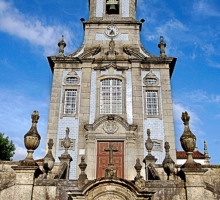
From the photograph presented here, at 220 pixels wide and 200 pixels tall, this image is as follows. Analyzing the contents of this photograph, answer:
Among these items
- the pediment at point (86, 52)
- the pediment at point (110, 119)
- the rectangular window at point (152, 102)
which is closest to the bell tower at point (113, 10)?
the pediment at point (86, 52)

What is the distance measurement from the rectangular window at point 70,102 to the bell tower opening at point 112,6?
6568 millimetres

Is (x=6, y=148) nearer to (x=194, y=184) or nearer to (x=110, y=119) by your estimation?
(x=110, y=119)

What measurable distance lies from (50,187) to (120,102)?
847cm

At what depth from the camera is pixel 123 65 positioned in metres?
15.9

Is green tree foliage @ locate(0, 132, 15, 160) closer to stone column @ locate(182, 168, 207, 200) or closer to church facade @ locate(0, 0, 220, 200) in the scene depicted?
church facade @ locate(0, 0, 220, 200)

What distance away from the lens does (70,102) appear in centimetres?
1502

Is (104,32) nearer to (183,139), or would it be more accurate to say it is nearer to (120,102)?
(120,102)

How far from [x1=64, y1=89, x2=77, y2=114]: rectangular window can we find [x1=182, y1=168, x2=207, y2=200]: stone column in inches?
343

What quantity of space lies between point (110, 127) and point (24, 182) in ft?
24.5

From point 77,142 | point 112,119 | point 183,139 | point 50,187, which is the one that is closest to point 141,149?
point 112,119

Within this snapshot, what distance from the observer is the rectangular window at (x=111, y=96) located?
1477 cm

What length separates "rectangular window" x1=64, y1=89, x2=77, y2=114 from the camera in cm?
1480

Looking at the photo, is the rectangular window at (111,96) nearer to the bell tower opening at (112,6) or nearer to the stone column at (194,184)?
the bell tower opening at (112,6)

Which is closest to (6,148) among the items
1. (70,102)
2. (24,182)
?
(70,102)
